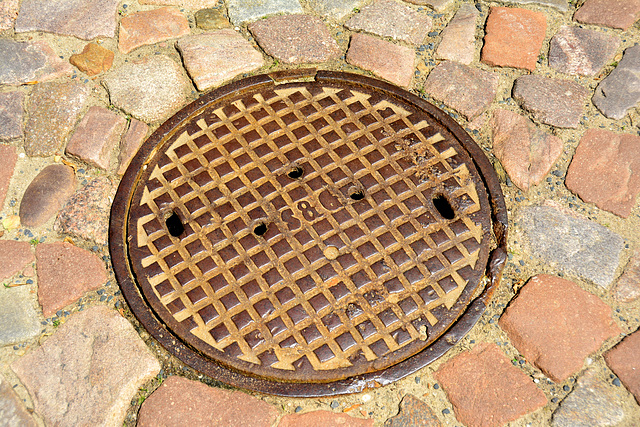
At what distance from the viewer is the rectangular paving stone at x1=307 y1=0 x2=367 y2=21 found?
287 cm

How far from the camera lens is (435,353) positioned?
2.04 metres

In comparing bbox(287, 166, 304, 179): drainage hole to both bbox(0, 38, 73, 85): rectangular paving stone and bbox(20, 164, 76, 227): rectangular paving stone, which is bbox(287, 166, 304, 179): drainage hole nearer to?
bbox(20, 164, 76, 227): rectangular paving stone

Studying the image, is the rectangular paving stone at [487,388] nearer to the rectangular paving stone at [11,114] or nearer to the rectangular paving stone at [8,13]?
the rectangular paving stone at [11,114]

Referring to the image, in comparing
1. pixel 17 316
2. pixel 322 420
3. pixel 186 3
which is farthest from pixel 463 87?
pixel 17 316

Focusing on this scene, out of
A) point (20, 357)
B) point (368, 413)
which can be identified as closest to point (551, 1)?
point (368, 413)

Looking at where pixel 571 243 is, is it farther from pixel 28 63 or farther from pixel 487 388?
pixel 28 63

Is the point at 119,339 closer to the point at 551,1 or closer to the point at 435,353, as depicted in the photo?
the point at 435,353

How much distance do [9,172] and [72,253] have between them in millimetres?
511

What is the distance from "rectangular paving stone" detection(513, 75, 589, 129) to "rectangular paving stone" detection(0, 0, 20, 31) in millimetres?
2483

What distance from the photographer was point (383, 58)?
8.94 feet

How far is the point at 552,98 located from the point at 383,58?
81cm

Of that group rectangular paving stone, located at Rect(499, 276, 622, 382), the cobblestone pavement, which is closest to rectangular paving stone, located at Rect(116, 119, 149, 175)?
the cobblestone pavement

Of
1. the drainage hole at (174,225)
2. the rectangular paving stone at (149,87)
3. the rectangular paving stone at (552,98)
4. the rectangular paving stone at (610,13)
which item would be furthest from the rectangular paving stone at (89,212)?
the rectangular paving stone at (610,13)

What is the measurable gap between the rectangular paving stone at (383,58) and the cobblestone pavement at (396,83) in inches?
0.4
